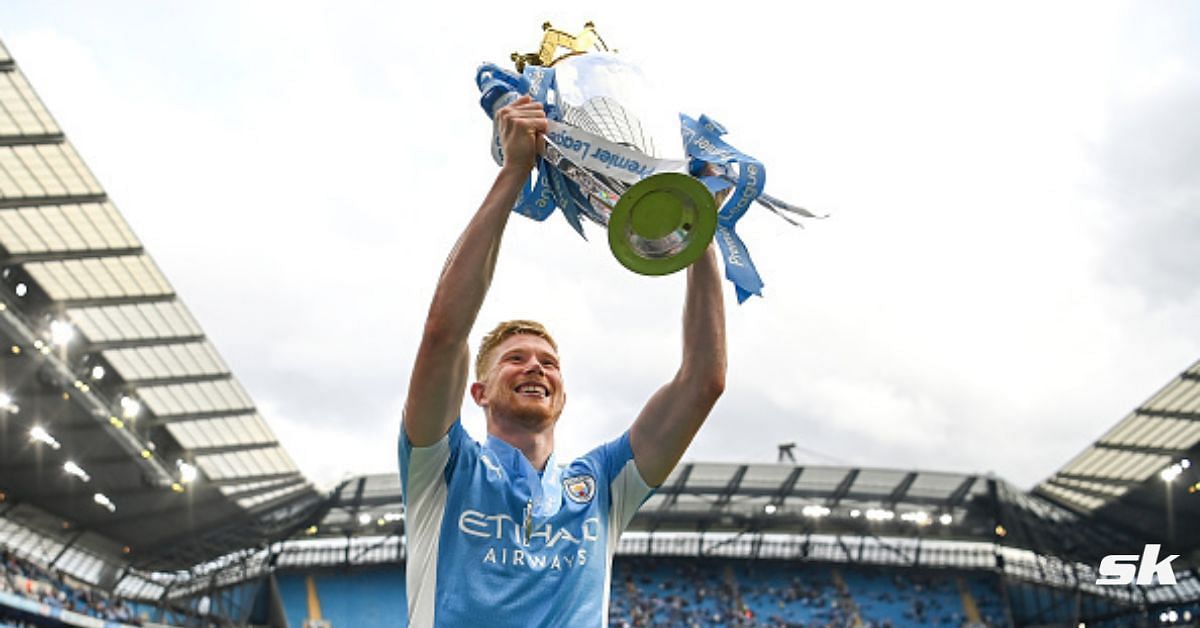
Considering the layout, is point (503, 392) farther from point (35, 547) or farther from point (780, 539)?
point (780, 539)

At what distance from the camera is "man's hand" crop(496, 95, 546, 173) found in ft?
7.62

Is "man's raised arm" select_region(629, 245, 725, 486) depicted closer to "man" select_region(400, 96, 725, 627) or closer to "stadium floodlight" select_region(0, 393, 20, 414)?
"man" select_region(400, 96, 725, 627)

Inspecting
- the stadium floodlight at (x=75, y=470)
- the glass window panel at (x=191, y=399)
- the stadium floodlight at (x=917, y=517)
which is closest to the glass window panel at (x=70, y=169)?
the glass window panel at (x=191, y=399)

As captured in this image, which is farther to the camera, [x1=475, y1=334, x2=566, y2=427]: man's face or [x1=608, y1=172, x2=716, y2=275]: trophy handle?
[x1=475, y1=334, x2=566, y2=427]: man's face

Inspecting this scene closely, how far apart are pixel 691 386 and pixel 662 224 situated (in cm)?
60

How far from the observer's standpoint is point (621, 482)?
8.79ft

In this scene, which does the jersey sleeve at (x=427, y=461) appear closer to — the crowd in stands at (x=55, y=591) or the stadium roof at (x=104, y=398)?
the stadium roof at (x=104, y=398)

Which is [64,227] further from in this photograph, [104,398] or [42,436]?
[42,436]

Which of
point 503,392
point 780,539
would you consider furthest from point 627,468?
point 780,539

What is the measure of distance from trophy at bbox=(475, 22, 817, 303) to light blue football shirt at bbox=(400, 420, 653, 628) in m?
0.65

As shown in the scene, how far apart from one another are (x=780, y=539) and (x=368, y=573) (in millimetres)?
→ 17910

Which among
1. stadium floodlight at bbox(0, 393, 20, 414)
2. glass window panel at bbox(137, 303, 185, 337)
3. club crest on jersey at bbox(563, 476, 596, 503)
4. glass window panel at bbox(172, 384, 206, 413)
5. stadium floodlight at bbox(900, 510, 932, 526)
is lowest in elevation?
club crest on jersey at bbox(563, 476, 596, 503)

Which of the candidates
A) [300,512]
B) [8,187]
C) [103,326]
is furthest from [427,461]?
[300,512]

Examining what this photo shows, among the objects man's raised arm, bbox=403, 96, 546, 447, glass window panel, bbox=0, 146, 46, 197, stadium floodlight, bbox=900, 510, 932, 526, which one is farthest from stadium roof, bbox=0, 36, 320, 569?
stadium floodlight, bbox=900, 510, 932, 526
